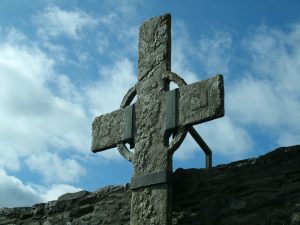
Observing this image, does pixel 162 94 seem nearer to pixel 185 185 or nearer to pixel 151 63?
pixel 151 63

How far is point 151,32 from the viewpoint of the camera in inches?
210

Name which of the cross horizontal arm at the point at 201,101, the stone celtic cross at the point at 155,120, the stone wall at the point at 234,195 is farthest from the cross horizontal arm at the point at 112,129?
the cross horizontal arm at the point at 201,101

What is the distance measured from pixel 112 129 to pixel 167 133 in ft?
2.42

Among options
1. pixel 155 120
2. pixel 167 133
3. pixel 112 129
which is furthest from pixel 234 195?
pixel 112 129

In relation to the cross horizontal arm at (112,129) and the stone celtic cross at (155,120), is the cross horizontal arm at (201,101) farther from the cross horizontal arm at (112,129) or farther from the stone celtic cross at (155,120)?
the cross horizontal arm at (112,129)

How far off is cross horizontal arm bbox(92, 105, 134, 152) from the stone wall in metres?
0.44

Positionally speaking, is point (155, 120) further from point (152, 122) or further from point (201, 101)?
point (201, 101)

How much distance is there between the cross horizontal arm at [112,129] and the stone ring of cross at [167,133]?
82mm

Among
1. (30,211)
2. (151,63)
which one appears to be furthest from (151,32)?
(30,211)

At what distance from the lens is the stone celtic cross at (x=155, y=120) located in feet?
15.0

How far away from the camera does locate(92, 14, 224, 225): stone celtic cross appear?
458 centimetres

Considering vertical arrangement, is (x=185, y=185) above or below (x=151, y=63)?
below

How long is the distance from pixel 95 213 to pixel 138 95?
1.14m

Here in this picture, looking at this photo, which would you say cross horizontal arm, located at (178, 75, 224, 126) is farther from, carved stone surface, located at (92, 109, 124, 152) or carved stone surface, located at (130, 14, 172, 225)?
carved stone surface, located at (92, 109, 124, 152)
